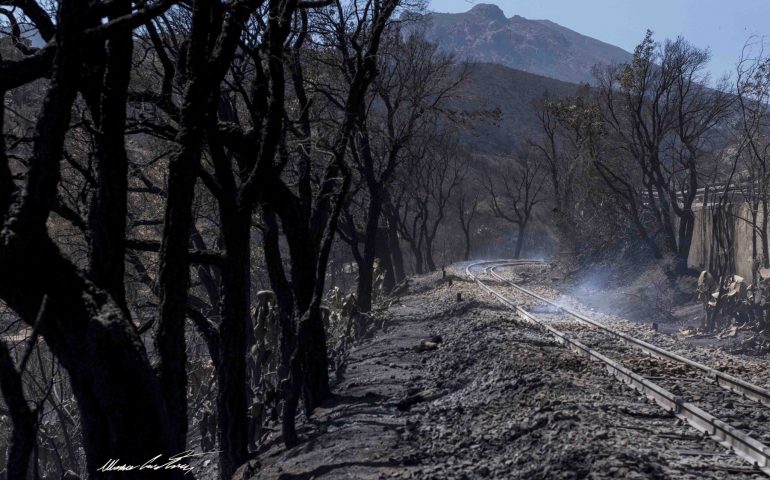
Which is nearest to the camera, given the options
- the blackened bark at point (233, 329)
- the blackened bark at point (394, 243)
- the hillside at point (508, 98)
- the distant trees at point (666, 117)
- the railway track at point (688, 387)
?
the railway track at point (688, 387)

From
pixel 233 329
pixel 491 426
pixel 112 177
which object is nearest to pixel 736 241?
pixel 491 426

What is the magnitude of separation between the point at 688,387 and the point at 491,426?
11.4ft

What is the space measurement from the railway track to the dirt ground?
0.19 m

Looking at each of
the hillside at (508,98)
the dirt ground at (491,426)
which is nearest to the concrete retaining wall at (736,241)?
the dirt ground at (491,426)

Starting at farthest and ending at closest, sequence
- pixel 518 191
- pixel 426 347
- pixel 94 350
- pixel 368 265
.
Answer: pixel 518 191
pixel 368 265
pixel 426 347
pixel 94 350

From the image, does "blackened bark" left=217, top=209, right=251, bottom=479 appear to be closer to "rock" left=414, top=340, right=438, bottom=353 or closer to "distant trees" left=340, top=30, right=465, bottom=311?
"rock" left=414, top=340, right=438, bottom=353

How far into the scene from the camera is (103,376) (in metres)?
5.57

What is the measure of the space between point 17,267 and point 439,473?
4.81 metres

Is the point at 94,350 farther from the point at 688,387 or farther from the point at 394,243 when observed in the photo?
the point at 394,243

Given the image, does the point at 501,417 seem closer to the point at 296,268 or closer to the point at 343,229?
the point at 296,268

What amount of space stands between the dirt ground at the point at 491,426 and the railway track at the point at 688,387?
0.19 metres

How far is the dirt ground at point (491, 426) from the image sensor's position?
8180 millimetres

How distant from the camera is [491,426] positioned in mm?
10312

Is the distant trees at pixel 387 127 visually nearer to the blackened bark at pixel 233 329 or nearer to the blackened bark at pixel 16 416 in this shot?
the blackened bark at pixel 233 329
